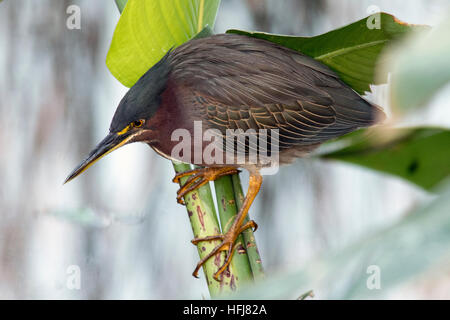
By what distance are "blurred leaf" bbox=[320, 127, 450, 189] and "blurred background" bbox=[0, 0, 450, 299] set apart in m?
1.38

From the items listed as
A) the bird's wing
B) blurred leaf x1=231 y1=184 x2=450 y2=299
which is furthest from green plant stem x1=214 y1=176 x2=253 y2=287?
blurred leaf x1=231 y1=184 x2=450 y2=299

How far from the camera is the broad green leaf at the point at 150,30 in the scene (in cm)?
88

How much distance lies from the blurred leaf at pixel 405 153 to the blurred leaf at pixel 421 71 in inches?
5.7

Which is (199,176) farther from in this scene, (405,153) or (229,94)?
(405,153)

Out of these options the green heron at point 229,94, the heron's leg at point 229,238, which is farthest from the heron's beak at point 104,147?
the heron's leg at point 229,238

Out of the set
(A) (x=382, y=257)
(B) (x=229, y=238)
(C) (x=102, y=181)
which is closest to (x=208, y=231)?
(B) (x=229, y=238)

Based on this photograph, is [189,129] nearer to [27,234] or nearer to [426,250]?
[426,250]

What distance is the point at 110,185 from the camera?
184cm

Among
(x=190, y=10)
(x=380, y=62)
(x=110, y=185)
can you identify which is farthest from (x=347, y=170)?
(x=190, y=10)

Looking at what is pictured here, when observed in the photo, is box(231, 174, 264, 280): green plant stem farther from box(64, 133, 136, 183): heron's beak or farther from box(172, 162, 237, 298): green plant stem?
box(64, 133, 136, 183): heron's beak

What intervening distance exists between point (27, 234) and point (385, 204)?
1.39m

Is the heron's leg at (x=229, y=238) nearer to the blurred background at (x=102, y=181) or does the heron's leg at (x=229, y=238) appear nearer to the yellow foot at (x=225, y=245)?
the yellow foot at (x=225, y=245)

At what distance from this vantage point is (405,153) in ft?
1.42

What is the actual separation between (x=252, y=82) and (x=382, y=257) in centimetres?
75
